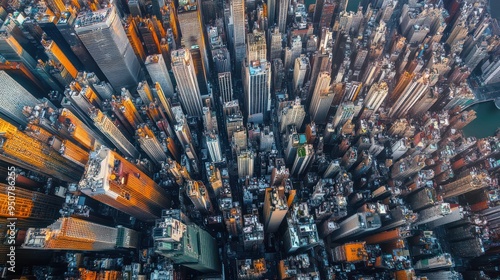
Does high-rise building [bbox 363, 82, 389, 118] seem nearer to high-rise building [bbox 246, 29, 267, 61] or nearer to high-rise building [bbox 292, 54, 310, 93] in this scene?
high-rise building [bbox 292, 54, 310, 93]

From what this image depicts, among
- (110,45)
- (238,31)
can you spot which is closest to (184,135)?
(110,45)

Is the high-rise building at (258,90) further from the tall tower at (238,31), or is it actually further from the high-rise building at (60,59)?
the high-rise building at (60,59)

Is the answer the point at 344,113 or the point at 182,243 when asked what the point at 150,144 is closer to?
the point at 182,243

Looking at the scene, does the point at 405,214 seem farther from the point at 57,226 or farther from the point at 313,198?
the point at 57,226

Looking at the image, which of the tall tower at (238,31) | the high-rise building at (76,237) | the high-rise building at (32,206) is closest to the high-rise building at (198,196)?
the high-rise building at (76,237)

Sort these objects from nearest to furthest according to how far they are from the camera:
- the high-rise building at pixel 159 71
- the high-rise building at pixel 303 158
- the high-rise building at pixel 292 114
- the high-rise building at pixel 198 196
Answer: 1. the high-rise building at pixel 198 196
2. the high-rise building at pixel 303 158
3. the high-rise building at pixel 292 114
4. the high-rise building at pixel 159 71

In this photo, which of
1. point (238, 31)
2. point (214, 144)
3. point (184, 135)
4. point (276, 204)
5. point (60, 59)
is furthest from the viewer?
point (238, 31)
